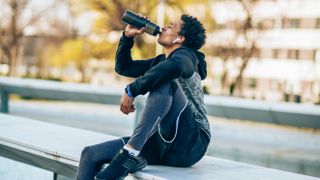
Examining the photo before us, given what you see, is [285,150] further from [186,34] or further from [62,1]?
[62,1]

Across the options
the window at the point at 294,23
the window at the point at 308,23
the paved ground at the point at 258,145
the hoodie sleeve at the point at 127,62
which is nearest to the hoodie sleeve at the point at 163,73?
the hoodie sleeve at the point at 127,62

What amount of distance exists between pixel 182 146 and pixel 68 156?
0.87 meters

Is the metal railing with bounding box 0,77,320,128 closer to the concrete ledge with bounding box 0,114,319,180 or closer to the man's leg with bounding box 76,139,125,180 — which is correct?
the concrete ledge with bounding box 0,114,319,180

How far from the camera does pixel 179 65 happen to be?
12.3ft

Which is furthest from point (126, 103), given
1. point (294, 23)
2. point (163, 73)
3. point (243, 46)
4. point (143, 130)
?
point (294, 23)

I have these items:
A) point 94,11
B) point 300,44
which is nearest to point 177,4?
point 94,11

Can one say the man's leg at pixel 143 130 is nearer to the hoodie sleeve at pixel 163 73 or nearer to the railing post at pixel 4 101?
the hoodie sleeve at pixel 163 73

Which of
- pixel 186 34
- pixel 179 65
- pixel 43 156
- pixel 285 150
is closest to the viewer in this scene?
pixel 179 65

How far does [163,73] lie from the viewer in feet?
12.1

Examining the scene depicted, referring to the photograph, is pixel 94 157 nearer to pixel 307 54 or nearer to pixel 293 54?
pixel 307 54

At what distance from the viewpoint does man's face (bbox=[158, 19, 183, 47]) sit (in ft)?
13.3

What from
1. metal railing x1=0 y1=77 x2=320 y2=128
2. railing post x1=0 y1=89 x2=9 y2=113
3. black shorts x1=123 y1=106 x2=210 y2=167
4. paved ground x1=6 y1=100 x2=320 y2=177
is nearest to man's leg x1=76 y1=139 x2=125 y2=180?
black shorts x1=123 y1=106 x2=210 y2=167

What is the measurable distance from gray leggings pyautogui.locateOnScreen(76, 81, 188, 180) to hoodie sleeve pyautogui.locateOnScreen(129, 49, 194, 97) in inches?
2.6

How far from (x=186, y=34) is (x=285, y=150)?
22.2ft
